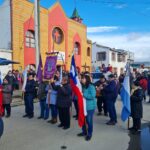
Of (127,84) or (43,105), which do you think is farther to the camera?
(43,105)

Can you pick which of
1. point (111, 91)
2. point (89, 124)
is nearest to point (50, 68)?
point (111, 91)

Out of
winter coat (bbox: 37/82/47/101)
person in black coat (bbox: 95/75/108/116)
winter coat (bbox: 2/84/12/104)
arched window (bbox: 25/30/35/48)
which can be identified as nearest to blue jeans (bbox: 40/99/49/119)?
winter coat (bbox: 37/82/47/101)

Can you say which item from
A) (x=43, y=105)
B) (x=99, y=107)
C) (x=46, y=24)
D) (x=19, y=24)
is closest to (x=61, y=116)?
(x=43, y=105)

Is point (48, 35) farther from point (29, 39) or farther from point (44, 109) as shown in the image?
point (44, 109)

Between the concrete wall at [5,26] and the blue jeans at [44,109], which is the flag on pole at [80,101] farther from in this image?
the concrete wall at [5,26]

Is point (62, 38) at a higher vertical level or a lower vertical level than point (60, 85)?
higher

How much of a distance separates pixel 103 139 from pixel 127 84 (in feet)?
6.18

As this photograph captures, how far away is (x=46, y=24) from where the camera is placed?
28.8m

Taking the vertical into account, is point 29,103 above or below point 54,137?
above

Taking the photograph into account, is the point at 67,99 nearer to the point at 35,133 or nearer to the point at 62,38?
the point at 35,133

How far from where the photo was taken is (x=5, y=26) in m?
24.8

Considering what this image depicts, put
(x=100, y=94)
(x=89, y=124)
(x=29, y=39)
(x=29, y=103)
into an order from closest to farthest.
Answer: (x=89, y=124) < (x=29, y=103) < (x=100, y=94) < (x=29, y=39)

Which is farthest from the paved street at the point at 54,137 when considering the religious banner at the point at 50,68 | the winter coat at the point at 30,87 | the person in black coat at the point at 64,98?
the religious banner at the point at 50,68

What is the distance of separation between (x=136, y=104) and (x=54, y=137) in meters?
2.54
